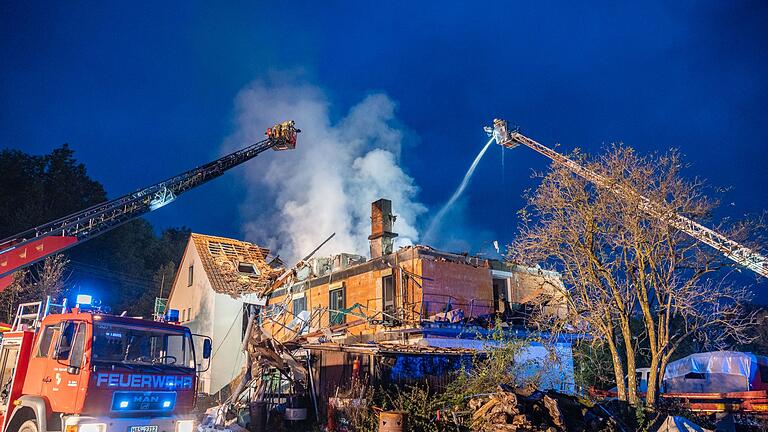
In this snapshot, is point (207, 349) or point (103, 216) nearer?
point (207, 349)

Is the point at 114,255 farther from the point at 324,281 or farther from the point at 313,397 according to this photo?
the point at 313,397

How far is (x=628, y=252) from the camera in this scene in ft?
52.0

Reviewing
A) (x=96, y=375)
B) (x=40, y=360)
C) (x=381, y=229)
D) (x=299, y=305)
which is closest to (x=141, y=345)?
(x=96, y=375)

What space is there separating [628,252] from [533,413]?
6.41 m

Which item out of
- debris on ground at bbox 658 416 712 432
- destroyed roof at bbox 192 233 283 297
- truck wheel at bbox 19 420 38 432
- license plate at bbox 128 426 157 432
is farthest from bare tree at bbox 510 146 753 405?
destroyed roof at bbox 192 233 283 297

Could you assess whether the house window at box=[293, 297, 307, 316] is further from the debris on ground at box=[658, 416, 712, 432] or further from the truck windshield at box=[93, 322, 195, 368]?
the debris on ground at box=[658, 416, 712, 432]

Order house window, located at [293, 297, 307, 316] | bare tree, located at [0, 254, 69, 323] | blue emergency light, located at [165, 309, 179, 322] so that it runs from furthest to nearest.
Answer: house window, located at [293, 297, 307, 316], bare tree, located at [0, 254, 69, 323], blue emergency light, located at [165, 309, 179, 322]

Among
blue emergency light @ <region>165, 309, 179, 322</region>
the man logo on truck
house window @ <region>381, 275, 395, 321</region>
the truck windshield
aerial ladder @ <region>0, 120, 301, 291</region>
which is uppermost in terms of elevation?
aerial ladder @ <region>0, 120, 301, 291</region>

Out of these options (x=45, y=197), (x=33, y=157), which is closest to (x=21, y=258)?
(x=45, y=197)

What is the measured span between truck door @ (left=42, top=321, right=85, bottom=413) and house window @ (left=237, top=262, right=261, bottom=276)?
21.8 metres

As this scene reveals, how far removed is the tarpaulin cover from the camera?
22000mm

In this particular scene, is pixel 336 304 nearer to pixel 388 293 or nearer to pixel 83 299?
pixel 388 293

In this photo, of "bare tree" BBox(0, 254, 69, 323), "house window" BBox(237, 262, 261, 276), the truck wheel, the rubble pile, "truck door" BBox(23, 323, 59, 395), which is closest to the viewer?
the truck wheel

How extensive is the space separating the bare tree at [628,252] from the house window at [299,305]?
14.2 m
